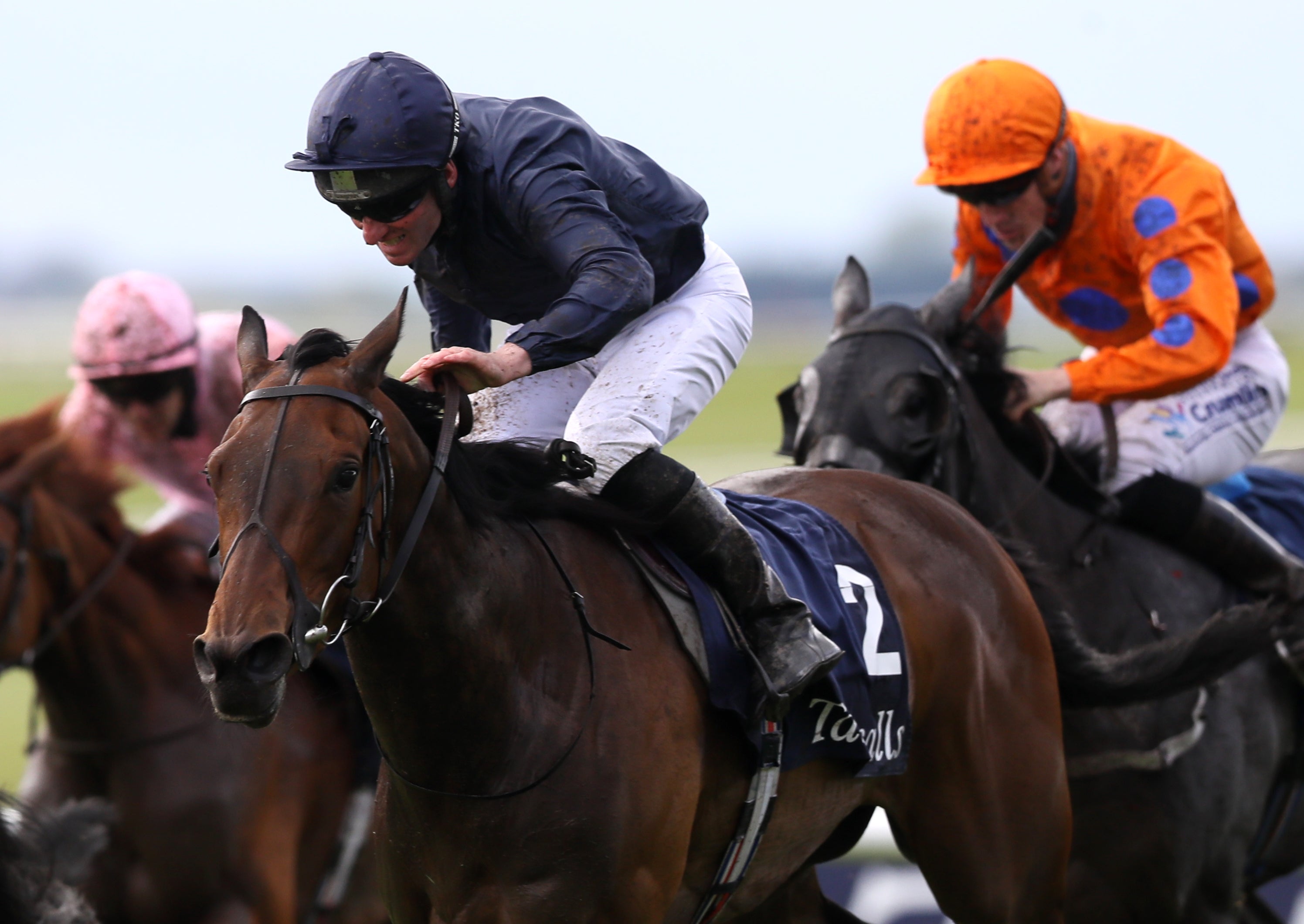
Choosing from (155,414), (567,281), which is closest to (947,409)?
(567,281)

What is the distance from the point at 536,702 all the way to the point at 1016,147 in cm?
234

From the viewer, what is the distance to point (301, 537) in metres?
2.25

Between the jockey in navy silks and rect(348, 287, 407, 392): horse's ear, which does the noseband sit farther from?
rect(348, 287, 407, 392): horse's ear

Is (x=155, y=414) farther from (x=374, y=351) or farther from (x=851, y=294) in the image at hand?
(x=374, y=351)

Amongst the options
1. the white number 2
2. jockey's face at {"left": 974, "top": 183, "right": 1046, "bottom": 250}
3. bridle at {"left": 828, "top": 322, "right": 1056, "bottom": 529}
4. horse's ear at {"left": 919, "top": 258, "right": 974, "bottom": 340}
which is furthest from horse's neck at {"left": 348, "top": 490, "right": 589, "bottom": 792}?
jockey's face at {"left": 974, "top": 183, "right": 1046, "bottom": 250}

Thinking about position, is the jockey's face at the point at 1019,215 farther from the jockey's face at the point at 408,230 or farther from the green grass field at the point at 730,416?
the jockey's face at the point at 408,230

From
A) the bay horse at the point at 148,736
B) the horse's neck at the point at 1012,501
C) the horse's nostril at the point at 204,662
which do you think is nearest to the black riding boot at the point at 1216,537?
the horse's neck at the point at 1012,501

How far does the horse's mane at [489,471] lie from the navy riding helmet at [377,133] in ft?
1.13

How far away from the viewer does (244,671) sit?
2.15 metres

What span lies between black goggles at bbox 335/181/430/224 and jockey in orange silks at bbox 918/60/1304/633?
6.37 ft

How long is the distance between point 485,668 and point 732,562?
1.86ft

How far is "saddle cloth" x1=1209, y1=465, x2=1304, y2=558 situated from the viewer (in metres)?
4.64

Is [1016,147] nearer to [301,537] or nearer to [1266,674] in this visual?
[1266,674]

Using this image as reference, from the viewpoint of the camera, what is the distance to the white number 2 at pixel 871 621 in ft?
10.5
